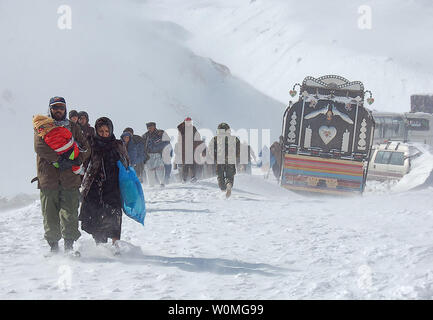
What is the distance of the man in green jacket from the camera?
213 inches

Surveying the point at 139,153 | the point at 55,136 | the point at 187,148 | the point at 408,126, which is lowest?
the point at 139,153

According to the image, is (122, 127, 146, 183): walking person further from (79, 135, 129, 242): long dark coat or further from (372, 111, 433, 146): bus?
(372, 111, 433, 146): bus

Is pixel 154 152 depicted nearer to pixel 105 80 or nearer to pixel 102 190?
pixel 102 190

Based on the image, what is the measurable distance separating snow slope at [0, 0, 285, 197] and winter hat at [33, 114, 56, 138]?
50754 millimetres

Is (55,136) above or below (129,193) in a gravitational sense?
above

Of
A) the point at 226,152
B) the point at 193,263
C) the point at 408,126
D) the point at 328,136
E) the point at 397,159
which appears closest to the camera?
the point at 193,263

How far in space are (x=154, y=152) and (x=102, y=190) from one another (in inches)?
318

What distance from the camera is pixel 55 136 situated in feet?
17.6

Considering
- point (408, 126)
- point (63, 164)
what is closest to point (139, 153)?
point (63, 164)

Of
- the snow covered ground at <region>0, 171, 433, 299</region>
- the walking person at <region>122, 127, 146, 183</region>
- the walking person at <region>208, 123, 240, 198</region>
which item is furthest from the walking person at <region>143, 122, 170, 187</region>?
the snow covered ground at <region>0, 171, 433, 299</region>

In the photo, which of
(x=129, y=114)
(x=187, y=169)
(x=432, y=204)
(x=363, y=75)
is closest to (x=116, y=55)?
(x=129, y=114)

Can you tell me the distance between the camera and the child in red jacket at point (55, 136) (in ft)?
17.5

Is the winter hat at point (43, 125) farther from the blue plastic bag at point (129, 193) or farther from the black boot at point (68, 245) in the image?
the black boot at point (68, 245)
